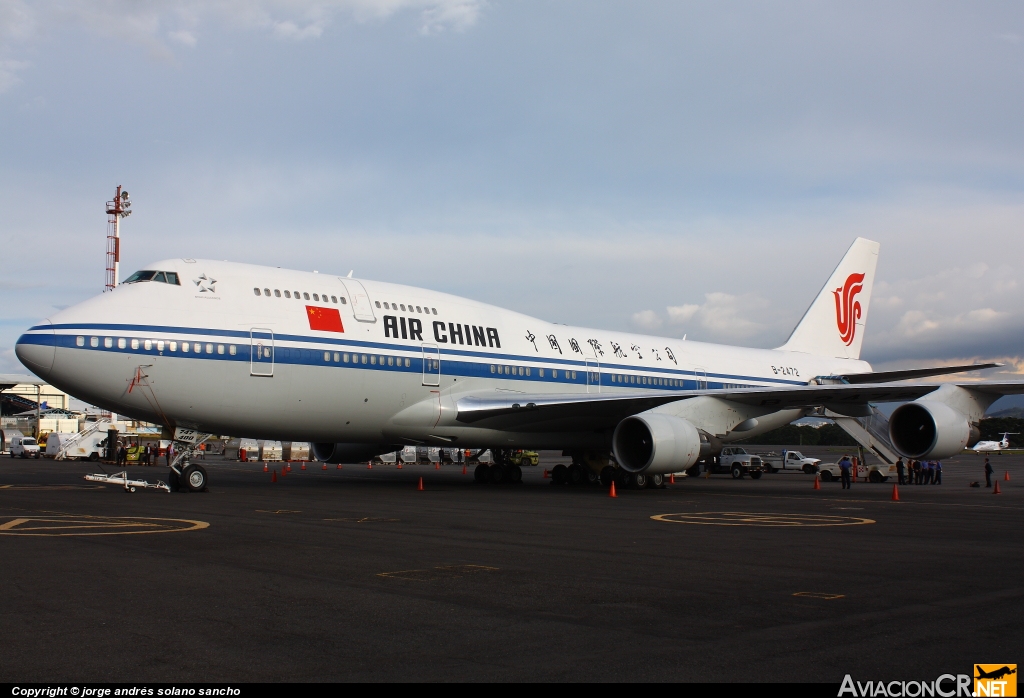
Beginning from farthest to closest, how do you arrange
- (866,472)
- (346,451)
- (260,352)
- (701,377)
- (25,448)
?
1. (25,448)
2. (866,472)
3. (701,377)
4. (346,451)
5. (260,352)

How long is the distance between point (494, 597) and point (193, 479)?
14048mm

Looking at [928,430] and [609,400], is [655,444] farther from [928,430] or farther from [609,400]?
[928,430]

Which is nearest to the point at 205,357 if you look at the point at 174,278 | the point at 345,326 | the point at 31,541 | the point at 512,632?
the point at 174,278

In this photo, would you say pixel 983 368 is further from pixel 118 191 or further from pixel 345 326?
pixel 118 191

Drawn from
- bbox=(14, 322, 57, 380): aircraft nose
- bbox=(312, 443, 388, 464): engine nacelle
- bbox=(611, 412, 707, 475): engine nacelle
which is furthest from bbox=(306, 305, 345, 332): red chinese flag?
bbox=(611, 412, 707, 475): engine nacelle

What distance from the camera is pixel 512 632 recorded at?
6113mm

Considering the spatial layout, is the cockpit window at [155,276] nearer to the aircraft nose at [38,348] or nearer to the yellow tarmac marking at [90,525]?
the aircraft nose at [38,348]

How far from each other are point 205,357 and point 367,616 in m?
13.9

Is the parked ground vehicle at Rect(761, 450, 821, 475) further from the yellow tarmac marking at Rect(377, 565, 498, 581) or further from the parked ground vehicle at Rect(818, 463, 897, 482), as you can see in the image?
the yellow tarmac marking at Rect(377, 565, 498, 581)

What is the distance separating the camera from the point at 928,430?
22062 millimetres

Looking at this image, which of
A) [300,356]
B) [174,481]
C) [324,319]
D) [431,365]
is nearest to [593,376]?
[431,365]

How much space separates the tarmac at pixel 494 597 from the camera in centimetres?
523

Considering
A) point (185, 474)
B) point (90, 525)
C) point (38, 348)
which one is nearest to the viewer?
point (90, 525)

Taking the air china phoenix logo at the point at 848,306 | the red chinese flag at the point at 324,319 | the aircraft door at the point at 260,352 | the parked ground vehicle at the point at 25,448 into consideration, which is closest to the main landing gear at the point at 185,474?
the aircraft door at the point at 260,352
